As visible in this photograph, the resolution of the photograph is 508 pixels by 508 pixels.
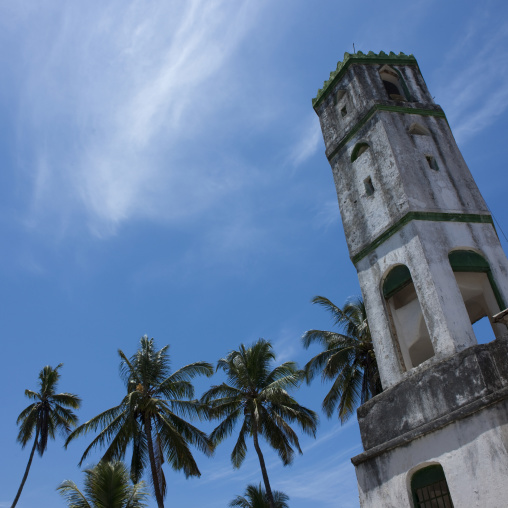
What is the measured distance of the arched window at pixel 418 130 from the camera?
1380 cm

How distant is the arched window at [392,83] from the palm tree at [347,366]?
28.7 feet

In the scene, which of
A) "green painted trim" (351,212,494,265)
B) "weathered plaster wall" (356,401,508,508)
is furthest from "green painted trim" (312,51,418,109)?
"weathered plaster wall" (356,401,508,508)

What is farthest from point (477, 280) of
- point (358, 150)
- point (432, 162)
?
point (358, 150)

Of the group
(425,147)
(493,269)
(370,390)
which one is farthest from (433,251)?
(370,390)

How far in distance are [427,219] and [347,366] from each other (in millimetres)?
10043

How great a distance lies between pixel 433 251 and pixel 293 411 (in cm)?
1202

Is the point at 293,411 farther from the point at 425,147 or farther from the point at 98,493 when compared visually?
the point at 425,147

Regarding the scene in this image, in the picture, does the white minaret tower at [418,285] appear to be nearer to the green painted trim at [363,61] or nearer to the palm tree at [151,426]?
the green painted trim at [363,61]

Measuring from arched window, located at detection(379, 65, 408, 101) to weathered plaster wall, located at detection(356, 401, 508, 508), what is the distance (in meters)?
9.66

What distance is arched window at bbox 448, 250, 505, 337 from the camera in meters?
11.4

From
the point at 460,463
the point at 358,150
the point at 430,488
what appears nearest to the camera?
the point at 460,463

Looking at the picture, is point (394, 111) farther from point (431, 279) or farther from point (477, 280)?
point (431, 279)

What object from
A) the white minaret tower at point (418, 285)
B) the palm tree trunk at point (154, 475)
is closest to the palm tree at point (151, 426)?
the palm tree trunk at point (154, 475)

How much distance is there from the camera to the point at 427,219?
11.9 meters
